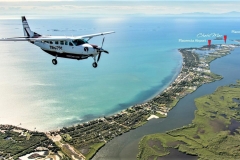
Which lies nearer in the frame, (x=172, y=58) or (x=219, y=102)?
(x=219, y=102)

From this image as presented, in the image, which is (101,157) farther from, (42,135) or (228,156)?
(228,156)

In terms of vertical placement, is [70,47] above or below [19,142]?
above

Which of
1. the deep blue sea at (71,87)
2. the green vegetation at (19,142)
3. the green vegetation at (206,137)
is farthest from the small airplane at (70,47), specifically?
the deep blue sea at (71,87)

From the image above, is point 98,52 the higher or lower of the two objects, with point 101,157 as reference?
higher

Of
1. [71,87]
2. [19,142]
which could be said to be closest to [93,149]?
[19,142]

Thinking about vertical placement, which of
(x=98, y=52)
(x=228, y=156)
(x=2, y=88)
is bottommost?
(x=228, y=156)

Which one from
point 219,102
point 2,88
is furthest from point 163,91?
point 2,88

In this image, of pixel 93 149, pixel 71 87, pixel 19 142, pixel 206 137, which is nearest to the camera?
pixel 93 149

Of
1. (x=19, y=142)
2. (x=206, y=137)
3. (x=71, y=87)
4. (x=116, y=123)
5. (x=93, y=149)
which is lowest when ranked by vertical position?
(x=206, y=137)

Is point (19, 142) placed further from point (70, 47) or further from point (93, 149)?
point (70, 47)

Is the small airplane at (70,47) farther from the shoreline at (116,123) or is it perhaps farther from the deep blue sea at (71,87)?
the deep blue sea at (71,87)
